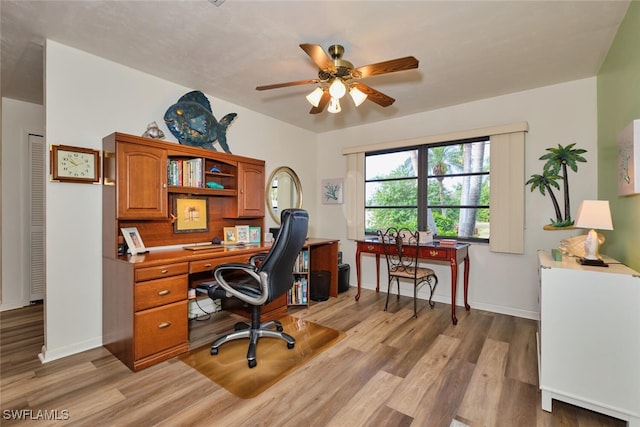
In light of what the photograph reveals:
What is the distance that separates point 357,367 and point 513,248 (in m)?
2.24

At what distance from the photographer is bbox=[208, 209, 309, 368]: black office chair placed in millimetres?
2273

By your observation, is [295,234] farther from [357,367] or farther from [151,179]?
[151,179]

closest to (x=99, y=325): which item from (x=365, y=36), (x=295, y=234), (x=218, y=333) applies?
(x=218, y=333)

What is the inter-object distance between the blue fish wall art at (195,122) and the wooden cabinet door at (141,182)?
0.44m

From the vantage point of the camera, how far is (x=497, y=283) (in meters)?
3.39

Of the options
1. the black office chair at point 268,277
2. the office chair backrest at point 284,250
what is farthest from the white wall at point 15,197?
the office chair backrest at point 284,250

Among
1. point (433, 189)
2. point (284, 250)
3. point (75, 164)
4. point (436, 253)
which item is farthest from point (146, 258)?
point (433, 189)

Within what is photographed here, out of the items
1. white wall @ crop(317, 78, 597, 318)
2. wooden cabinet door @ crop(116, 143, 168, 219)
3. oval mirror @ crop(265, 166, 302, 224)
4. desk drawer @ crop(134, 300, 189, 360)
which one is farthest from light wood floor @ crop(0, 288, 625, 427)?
oval mirror @ crop(265, 166, 302, 224)

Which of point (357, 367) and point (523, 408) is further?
point (357, 367)

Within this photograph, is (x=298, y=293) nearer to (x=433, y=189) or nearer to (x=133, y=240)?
(x=133, y=240)

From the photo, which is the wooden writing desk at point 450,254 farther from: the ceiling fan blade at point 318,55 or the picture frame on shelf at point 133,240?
the picture frame on shelf at point 133,240

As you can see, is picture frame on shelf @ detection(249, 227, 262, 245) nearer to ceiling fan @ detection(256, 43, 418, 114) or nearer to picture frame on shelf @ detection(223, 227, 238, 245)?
picture frame on shelf @ detection(223, 227, 238, 245)

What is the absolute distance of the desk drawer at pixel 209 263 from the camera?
2.49 meters

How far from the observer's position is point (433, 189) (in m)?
3.88
